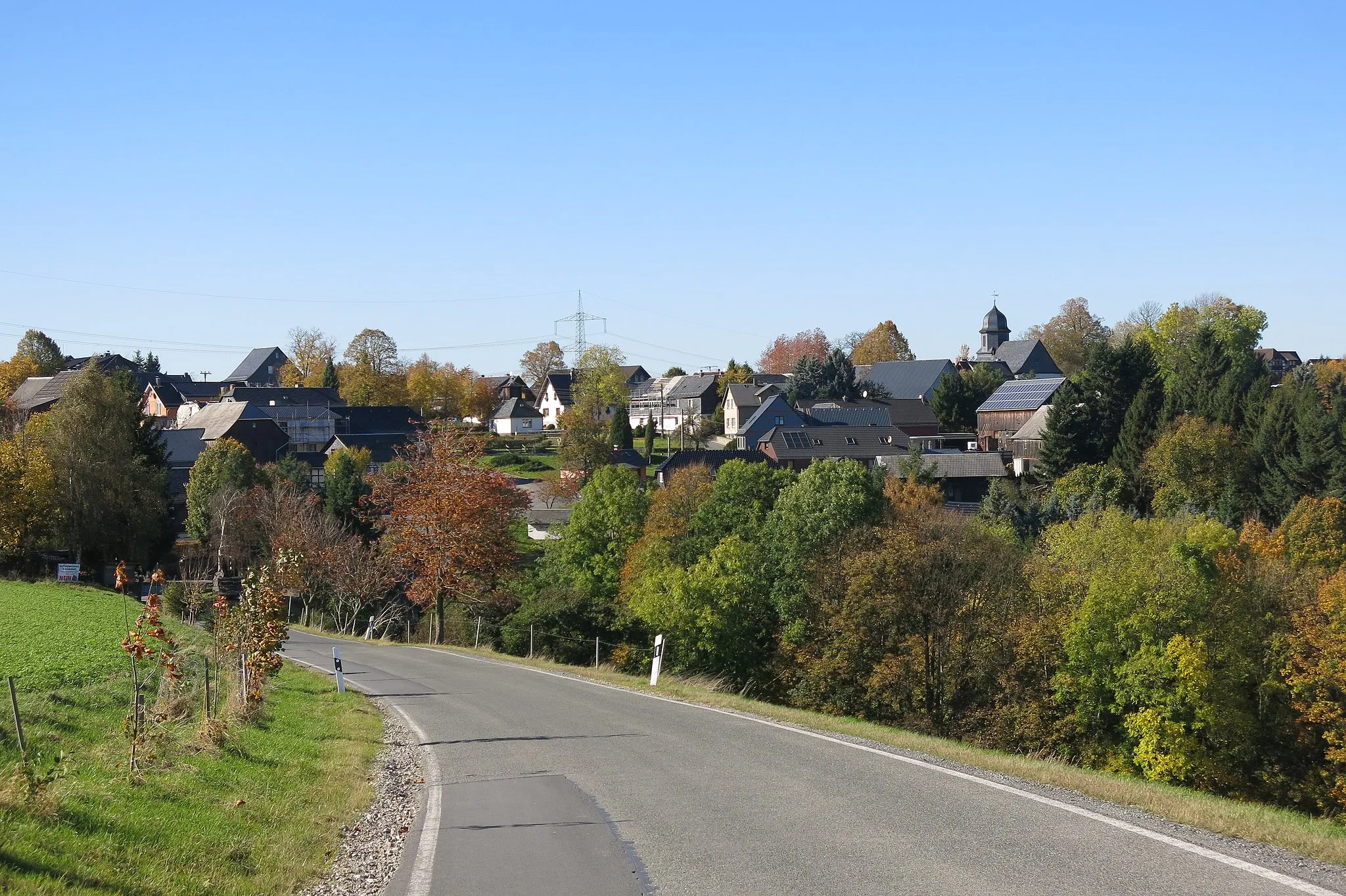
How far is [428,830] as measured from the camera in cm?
1065

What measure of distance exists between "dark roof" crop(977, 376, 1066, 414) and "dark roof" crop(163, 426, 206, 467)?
213 feet

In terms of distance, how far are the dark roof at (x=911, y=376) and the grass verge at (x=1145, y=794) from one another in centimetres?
11187

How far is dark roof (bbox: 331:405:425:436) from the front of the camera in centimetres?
10255

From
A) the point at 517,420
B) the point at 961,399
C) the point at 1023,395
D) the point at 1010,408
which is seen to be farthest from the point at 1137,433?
the point at 517,420

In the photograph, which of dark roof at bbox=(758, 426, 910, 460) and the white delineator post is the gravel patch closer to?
the white delineator post

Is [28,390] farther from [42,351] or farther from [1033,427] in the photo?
[1033,427]

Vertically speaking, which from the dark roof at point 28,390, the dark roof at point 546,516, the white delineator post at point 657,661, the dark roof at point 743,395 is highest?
the dark roof at point 743,395

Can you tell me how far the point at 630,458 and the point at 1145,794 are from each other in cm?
8684

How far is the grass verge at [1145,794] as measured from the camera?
9.16m

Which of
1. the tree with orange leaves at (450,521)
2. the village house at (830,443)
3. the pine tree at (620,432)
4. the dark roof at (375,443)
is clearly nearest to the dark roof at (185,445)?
the dark roof at (375,443)

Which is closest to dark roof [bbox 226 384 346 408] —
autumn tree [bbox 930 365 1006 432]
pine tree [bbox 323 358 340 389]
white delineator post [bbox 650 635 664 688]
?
pine tree [bbox 323 358 340 389]

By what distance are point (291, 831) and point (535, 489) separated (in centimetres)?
7996

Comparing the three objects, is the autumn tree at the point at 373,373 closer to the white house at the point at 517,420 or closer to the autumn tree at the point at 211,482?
the white house at the point at 517,420

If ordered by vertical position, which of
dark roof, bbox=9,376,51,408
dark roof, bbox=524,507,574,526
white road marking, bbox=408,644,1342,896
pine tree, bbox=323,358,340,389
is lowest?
white road marking, bbox=408,644,1342,896
